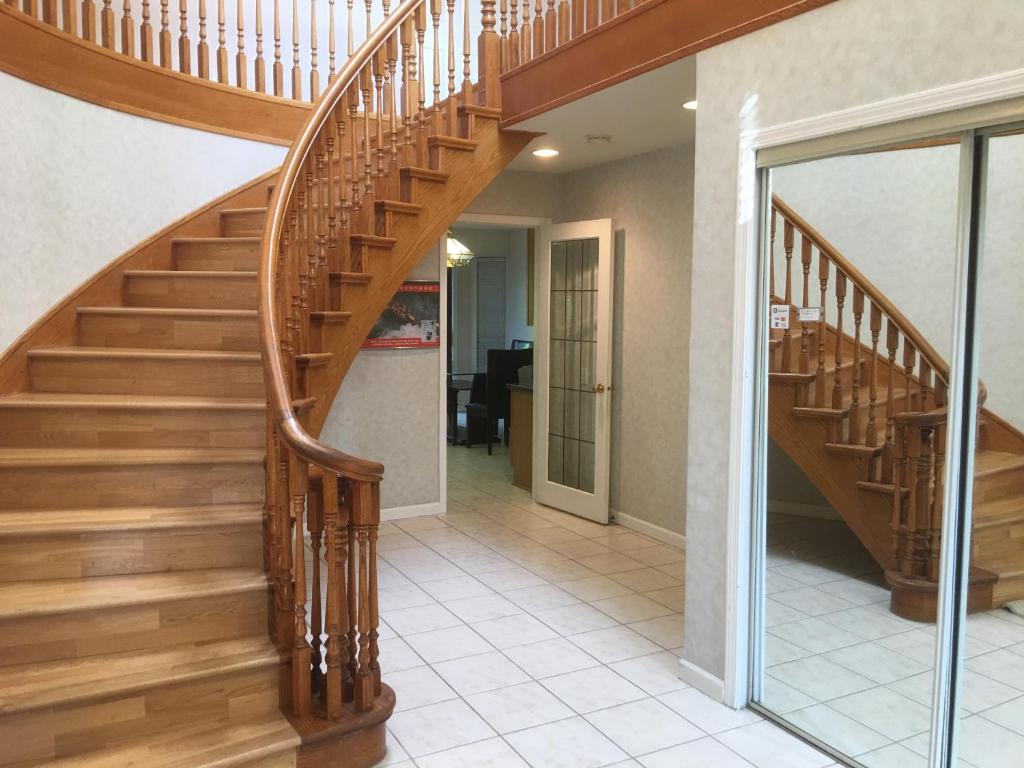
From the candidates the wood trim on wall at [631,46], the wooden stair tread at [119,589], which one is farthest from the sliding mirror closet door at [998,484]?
the wooden stair tread at [119,589]

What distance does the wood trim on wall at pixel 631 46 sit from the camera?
2875 millimetres

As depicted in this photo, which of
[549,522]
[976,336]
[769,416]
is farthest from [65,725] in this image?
[549,522]

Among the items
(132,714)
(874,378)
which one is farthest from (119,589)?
(874,378)

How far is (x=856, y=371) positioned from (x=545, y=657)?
1.83 meters

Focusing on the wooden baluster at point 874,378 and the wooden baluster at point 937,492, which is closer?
the wooden baluster at point 937,492

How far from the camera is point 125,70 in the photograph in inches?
167

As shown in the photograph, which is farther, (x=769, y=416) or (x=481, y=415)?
(x=481, y=415)

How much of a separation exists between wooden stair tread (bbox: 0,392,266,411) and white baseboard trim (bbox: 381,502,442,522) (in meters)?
2.45

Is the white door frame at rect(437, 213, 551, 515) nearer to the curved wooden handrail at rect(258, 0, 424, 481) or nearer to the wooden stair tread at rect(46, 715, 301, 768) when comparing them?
the curved wooden handrail at rect(258, 0, 424, 481)

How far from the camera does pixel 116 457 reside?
3.18 m

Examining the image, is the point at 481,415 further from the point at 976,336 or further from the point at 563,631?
the point at 976,336

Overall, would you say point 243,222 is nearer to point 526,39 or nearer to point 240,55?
point 240,55

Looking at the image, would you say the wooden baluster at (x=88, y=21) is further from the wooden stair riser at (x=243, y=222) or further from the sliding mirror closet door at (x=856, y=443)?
the sliding mirror closet door at (x=856, y=443)

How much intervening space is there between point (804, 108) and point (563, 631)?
2.53 meters
